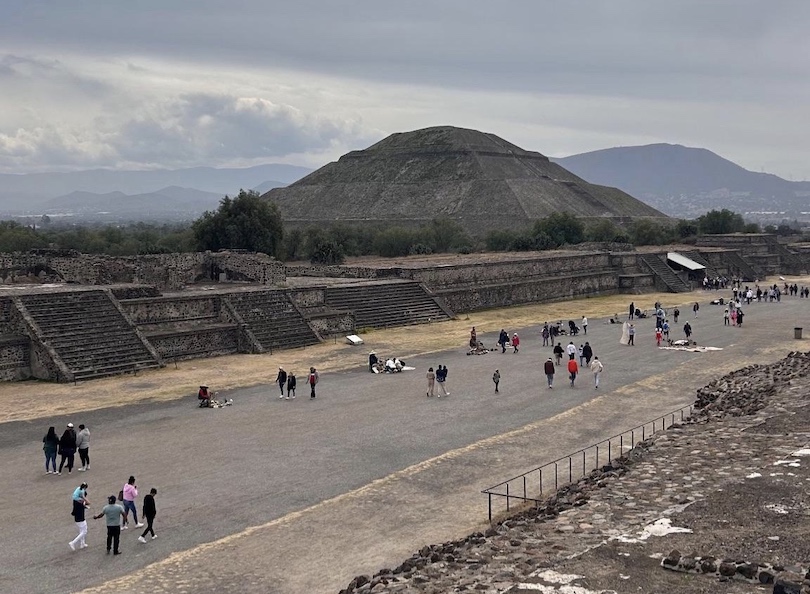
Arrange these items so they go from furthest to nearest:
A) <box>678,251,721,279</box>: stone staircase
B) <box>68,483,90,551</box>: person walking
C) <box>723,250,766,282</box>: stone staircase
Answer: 1. <box>723,250,766,282</box>: stone staircase
2. <box>678,251,721,279</box>: stone staircase
3. <box>68,483,90,551</box>: person walking

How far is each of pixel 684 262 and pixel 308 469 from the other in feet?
146

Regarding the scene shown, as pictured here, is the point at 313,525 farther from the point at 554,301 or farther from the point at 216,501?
the point at 554,301

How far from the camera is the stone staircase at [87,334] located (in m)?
23.7

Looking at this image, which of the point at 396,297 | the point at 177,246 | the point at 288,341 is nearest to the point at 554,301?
the point at 396,297

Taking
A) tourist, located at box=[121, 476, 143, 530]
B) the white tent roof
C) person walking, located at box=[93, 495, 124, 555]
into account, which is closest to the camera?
person walking, located at box=[93, 495, 124, 555]

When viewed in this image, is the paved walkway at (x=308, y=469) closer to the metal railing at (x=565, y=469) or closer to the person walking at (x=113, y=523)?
the person walking at (x=113, y=523)

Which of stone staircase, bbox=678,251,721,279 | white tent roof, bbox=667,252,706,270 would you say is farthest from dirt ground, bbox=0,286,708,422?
stone staircase, bbox=678,251,721,279

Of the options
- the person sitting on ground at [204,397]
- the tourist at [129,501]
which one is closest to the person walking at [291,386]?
the person sitting on ground at [204,397]

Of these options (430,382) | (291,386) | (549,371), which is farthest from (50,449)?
→ (549,371)

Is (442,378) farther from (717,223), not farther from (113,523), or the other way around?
(717,223)

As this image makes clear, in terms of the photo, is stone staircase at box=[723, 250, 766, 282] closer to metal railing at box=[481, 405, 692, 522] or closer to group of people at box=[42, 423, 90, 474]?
metal railing at box=[481, 405, 692, 522]

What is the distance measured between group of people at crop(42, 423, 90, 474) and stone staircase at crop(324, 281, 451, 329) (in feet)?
57.8

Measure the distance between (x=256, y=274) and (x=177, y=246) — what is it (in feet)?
89.7

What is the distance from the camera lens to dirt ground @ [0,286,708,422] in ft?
67.9
